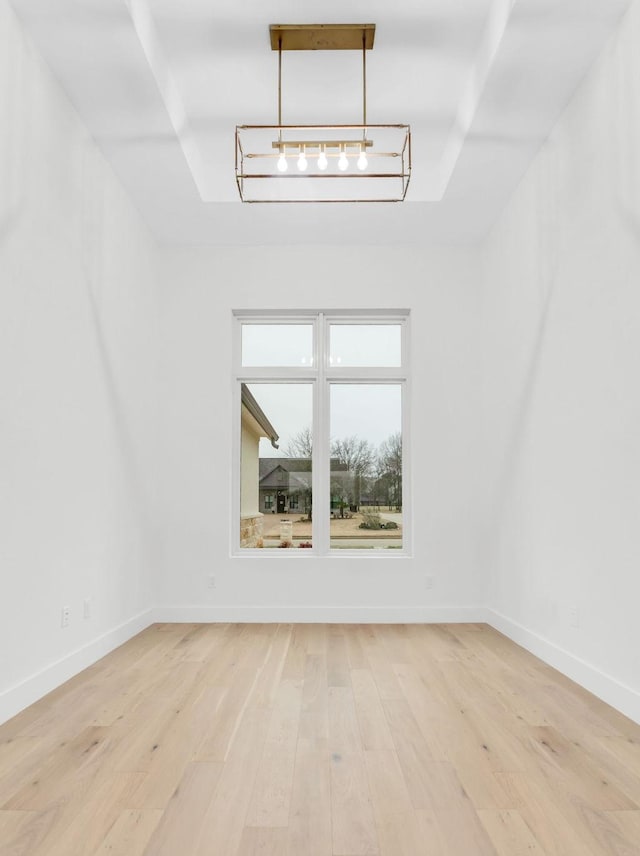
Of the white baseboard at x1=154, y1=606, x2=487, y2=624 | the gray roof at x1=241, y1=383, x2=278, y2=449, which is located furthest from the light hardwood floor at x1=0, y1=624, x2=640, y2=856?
the gray roof at x1=241, y1=383, x2=278, y2=449

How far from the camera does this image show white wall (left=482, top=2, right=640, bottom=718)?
3.15m

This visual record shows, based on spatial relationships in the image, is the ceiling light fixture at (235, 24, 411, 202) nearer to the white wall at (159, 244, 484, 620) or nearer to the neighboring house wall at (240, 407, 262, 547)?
the white wall at (159, 244, 484, 620)

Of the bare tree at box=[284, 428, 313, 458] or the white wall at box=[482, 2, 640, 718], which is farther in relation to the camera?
the bare tree at box=[284, 428, 313, 458]

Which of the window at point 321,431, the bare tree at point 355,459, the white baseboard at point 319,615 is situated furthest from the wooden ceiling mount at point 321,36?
the white baseboard at point 319,615

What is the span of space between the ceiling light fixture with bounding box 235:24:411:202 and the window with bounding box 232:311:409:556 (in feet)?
3.46

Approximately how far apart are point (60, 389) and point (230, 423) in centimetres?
210

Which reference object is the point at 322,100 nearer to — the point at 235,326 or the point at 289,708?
the point at 235,326

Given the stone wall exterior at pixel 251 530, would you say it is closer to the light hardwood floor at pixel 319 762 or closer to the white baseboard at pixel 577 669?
the light hardwood floor at pixel 319 762

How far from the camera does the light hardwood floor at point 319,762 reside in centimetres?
196

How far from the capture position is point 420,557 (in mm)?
5504

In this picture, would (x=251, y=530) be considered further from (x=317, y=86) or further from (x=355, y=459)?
(x=317, y=86)

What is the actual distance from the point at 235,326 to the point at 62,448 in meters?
2.45

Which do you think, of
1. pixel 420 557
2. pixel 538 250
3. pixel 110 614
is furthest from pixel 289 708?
pixel 538 250

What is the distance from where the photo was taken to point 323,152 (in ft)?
12.8
